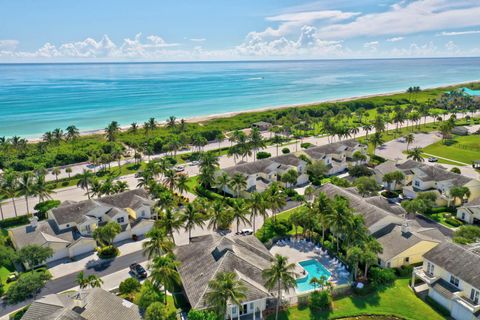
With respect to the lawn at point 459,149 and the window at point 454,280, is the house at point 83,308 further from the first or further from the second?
the lawn at point 459,149

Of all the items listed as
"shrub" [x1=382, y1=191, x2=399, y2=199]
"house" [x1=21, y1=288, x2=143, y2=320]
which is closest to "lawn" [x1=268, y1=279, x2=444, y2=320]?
"house" [x1=21, y1=288, x2=143, y2=320]

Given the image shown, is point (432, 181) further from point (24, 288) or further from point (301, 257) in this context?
point (24, 288)

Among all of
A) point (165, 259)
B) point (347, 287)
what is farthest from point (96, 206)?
point (347, 287)

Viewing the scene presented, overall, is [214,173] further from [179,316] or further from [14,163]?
[14,163]

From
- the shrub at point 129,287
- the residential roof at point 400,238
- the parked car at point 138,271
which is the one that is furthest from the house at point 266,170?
the shrub at point 129,287

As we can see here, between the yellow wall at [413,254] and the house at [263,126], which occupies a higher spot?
the house at [263,126]

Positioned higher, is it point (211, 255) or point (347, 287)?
point (211, 255)
